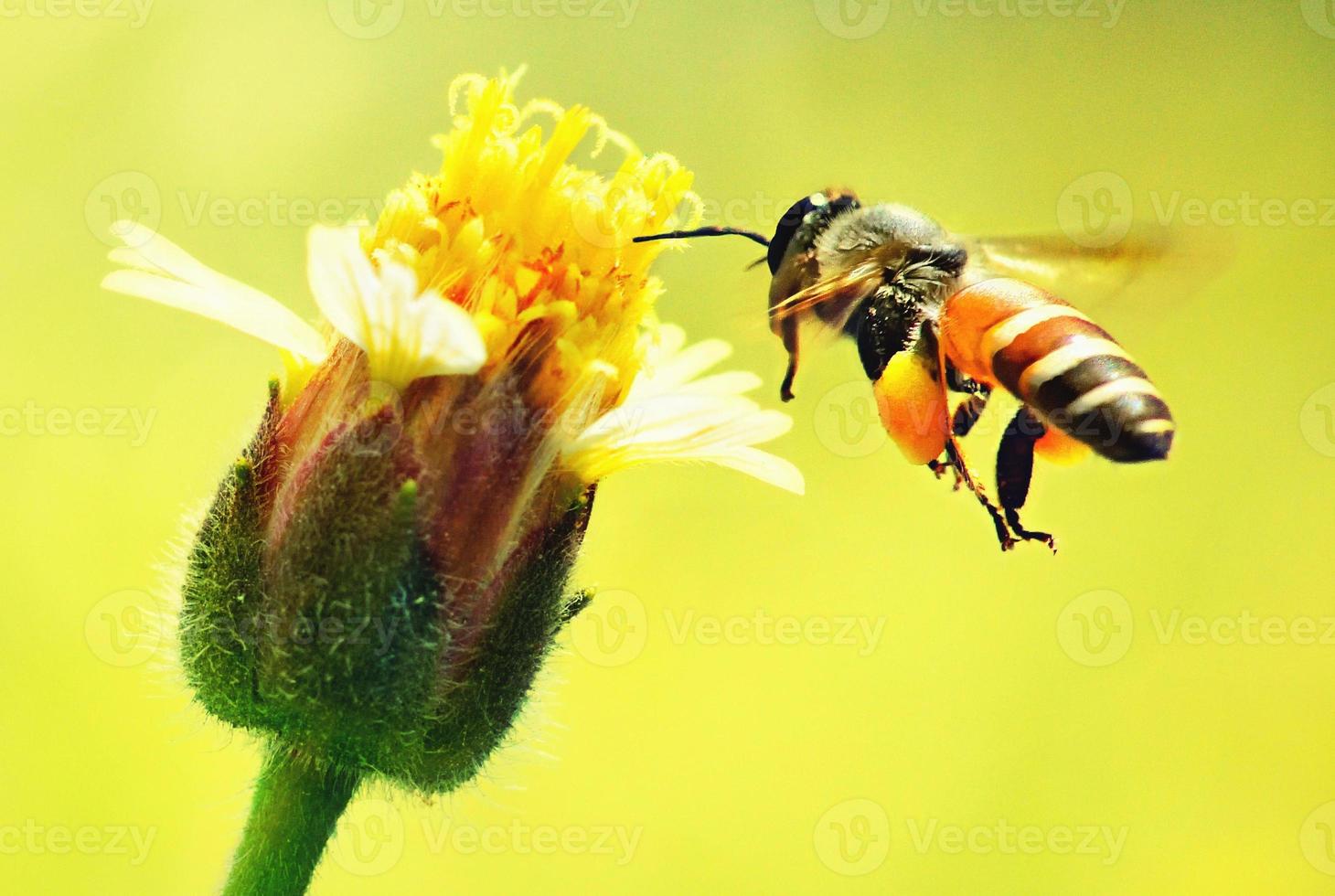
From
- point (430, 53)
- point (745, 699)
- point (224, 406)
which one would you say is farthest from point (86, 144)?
point (745, 699)

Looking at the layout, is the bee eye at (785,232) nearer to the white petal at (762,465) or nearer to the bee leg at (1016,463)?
the white petal at (762,465)

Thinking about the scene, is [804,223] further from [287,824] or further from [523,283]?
[287,824]

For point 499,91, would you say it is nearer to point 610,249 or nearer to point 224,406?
point 610,249

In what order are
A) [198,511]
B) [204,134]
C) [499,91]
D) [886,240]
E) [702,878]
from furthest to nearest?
[204,134] < [702,878] < [886,240] < [499,91] < [198,511]

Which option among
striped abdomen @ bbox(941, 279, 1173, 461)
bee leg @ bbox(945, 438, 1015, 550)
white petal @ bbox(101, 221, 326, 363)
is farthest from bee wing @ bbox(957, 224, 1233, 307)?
white petal @ bbox(101, 221, 326, 363)

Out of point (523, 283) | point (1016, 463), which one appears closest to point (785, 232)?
point (1016, 463)

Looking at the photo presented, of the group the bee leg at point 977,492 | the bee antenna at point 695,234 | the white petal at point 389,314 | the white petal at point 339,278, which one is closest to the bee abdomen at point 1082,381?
the bee leg at point 977,492

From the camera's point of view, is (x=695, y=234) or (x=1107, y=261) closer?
(x=695, y=234)
